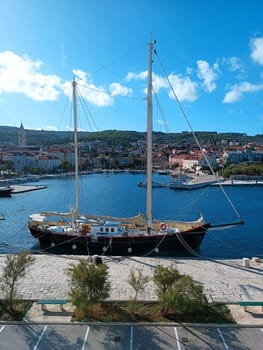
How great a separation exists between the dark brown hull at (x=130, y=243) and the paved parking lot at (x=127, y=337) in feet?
33.8

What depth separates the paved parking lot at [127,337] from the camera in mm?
7980

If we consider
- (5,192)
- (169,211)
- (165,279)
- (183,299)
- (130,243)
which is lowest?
(169,211)

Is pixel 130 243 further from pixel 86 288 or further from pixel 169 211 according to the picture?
pixel 169 211

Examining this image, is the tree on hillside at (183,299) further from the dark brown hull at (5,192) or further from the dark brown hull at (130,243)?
the dark brown hull at (5,192)

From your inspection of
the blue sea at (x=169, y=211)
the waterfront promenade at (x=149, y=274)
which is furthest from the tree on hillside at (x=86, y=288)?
the blue sea at (x=169, y=211)

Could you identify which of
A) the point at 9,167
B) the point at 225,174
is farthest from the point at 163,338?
the point at 9,167

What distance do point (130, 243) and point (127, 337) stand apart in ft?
37.0

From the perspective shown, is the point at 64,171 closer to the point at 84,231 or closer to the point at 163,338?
the point at 84,231

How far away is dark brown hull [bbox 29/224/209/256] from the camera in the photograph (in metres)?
19.7

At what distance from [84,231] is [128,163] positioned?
387 feet

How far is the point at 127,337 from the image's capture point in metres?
8.40

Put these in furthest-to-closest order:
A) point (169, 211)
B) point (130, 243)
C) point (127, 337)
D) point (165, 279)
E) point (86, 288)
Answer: point (169, 211)
point (130, 243)
point (165, 279)
point (86, 288)
point (127, 337)

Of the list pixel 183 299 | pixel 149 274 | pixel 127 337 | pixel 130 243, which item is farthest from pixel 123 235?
pixel 127 337

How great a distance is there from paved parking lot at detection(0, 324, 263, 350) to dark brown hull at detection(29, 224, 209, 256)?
10296 millimetres
